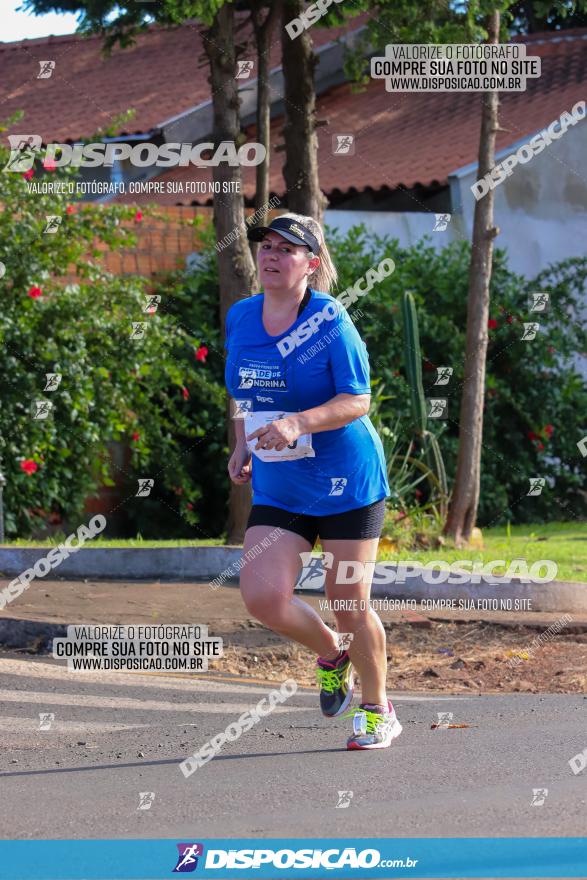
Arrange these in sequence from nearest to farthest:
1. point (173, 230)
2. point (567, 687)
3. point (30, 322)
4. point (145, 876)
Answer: point (145, 876), point (567, 687), point (30, 322), point (173, 230)

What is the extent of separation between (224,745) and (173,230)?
30.1 ft

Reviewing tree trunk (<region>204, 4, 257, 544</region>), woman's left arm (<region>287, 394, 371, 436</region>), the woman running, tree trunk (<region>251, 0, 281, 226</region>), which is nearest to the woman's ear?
the woman running

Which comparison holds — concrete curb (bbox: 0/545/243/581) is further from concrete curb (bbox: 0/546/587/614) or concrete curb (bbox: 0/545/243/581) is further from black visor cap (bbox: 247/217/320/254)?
black visor cap (bbox: 247/217/320/254)

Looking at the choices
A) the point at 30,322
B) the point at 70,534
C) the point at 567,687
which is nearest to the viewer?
the point at 567,687

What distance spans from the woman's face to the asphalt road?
191 centimetres

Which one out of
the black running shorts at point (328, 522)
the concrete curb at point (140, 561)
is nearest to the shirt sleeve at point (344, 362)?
the black running shorts at point (328, 522)

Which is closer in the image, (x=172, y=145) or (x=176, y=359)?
(x=176, y=359)

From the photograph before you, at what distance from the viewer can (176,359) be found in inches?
527

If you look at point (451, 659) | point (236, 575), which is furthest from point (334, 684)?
point (236, 575)

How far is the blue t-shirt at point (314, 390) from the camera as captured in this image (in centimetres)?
556

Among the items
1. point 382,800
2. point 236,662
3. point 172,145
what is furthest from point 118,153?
point 382,800

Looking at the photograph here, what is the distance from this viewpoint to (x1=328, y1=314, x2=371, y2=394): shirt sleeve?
5.54 m

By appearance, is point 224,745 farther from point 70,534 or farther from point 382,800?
point 70,534

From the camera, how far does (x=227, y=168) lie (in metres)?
10.6
